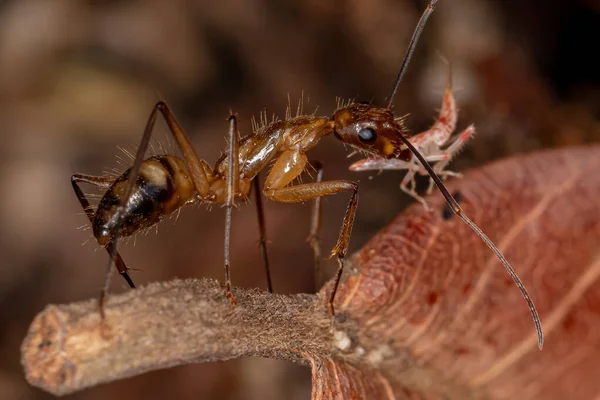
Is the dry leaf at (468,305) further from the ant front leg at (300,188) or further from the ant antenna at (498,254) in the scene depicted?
the ant front leg at (300,188)

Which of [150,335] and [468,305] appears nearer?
[150,335]

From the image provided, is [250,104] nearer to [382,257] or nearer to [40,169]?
[40,169]

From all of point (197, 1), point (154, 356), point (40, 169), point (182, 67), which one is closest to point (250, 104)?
point (182, 67)

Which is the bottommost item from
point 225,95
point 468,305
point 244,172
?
point 468,305

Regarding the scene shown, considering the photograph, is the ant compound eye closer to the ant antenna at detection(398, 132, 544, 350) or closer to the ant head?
the ant head

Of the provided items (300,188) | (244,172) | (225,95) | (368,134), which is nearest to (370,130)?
(368,134)

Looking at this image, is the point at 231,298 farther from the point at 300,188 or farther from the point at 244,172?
the point at 244,172

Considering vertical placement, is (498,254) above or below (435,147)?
below

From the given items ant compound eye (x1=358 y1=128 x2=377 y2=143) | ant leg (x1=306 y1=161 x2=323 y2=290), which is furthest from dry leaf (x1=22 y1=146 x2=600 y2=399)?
ant leg (x1=306 y1=161 x2=323 y2=290)
